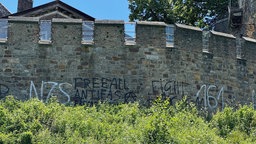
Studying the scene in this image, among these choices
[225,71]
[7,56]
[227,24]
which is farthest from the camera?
[227,24]

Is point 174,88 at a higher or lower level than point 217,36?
lower

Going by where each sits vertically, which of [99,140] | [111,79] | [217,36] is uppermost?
[217,36]

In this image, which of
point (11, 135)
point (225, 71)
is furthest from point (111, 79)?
point (11, 135)

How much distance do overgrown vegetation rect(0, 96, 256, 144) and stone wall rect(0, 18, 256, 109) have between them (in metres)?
0.61

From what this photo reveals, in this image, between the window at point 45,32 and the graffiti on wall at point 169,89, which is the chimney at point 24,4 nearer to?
the window at point 45,32

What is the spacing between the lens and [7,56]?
575 inches

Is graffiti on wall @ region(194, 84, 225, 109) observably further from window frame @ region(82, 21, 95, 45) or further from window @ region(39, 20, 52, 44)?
window @ region(39, 20, 52, 44)

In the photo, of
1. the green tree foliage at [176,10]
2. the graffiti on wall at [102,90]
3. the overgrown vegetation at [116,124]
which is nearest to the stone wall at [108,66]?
the graffiti on wall at [102,90]

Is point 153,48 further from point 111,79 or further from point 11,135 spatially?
point 11,135

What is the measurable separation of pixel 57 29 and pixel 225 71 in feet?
15.5

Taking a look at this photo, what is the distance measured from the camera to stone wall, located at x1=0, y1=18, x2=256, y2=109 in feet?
47.8

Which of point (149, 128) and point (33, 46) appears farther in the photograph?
point (33, 46)

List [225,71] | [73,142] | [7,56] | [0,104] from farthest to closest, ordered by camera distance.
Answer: [225,71] → [7,56] → [0,104] → [73,142]

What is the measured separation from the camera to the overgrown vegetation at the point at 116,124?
36.4 feet
